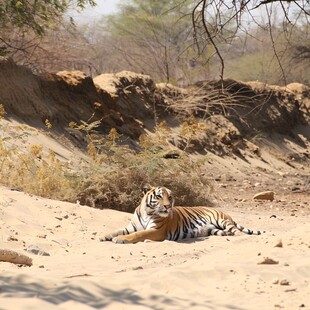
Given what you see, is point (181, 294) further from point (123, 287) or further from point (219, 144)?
point (219, 144)

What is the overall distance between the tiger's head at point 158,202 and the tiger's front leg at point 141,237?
280 millimetres

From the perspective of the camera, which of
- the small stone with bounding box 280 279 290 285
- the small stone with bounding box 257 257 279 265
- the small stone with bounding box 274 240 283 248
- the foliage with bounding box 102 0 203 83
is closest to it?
the small stone with bounding box 280 279 290 285

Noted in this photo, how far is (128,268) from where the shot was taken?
26.4 ft

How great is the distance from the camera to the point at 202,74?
36.2m

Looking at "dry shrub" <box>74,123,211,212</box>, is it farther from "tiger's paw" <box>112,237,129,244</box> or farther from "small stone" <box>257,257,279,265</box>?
"small stone" <box>257,257,279,265</box>

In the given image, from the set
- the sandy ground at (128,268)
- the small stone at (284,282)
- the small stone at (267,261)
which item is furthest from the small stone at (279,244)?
the small stone at (284,282)

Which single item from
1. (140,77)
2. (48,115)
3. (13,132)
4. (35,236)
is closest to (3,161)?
(35,236)

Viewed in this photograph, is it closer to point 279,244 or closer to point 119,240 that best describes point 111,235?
point 119,240

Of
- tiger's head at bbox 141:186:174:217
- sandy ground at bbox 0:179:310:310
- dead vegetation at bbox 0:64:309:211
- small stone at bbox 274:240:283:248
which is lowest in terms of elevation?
sandy ground at bbox 0:179:310:310

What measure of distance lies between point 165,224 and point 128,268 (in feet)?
9.03

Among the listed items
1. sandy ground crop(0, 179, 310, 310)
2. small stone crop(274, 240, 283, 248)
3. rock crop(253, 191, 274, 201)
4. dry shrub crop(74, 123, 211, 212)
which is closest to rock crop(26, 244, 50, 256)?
sandy ground crop(0, 179, 310, 310)

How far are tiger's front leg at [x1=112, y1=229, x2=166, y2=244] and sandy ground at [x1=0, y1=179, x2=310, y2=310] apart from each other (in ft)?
0.55

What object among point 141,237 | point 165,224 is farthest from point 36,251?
point 165,224

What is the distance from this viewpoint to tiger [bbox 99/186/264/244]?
34.4ft
